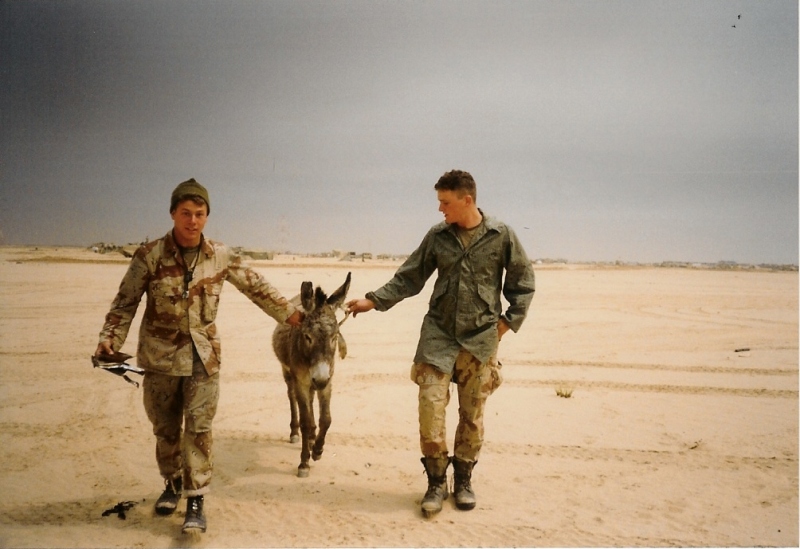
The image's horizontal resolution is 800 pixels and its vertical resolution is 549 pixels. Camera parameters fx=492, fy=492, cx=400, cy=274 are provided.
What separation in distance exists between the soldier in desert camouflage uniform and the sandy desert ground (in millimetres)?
822

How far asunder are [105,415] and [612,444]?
7.19m

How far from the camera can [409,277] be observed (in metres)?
5.21

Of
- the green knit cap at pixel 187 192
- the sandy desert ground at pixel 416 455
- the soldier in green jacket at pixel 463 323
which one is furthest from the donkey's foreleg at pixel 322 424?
the green knit cap at pixel 187 192

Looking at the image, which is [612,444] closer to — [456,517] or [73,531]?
[456,517]

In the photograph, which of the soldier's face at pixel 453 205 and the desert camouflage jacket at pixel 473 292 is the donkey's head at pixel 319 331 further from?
the soldier's face at pixel 453 205

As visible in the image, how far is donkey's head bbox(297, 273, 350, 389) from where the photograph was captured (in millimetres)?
4860

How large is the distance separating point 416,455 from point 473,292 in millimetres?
2566

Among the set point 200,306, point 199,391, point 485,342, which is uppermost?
point 200,306

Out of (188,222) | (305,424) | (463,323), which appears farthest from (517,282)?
(188,222)

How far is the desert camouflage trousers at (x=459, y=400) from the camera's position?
186 inches

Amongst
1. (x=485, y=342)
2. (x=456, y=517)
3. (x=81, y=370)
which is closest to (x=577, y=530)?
(x=456, y=517)

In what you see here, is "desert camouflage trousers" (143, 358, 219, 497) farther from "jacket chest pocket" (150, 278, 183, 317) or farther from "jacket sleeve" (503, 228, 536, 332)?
"jacket sleeve" (503, 228, 536, 332)

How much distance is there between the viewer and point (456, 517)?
4.67m

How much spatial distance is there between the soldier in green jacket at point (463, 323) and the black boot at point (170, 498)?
2.33 metres
